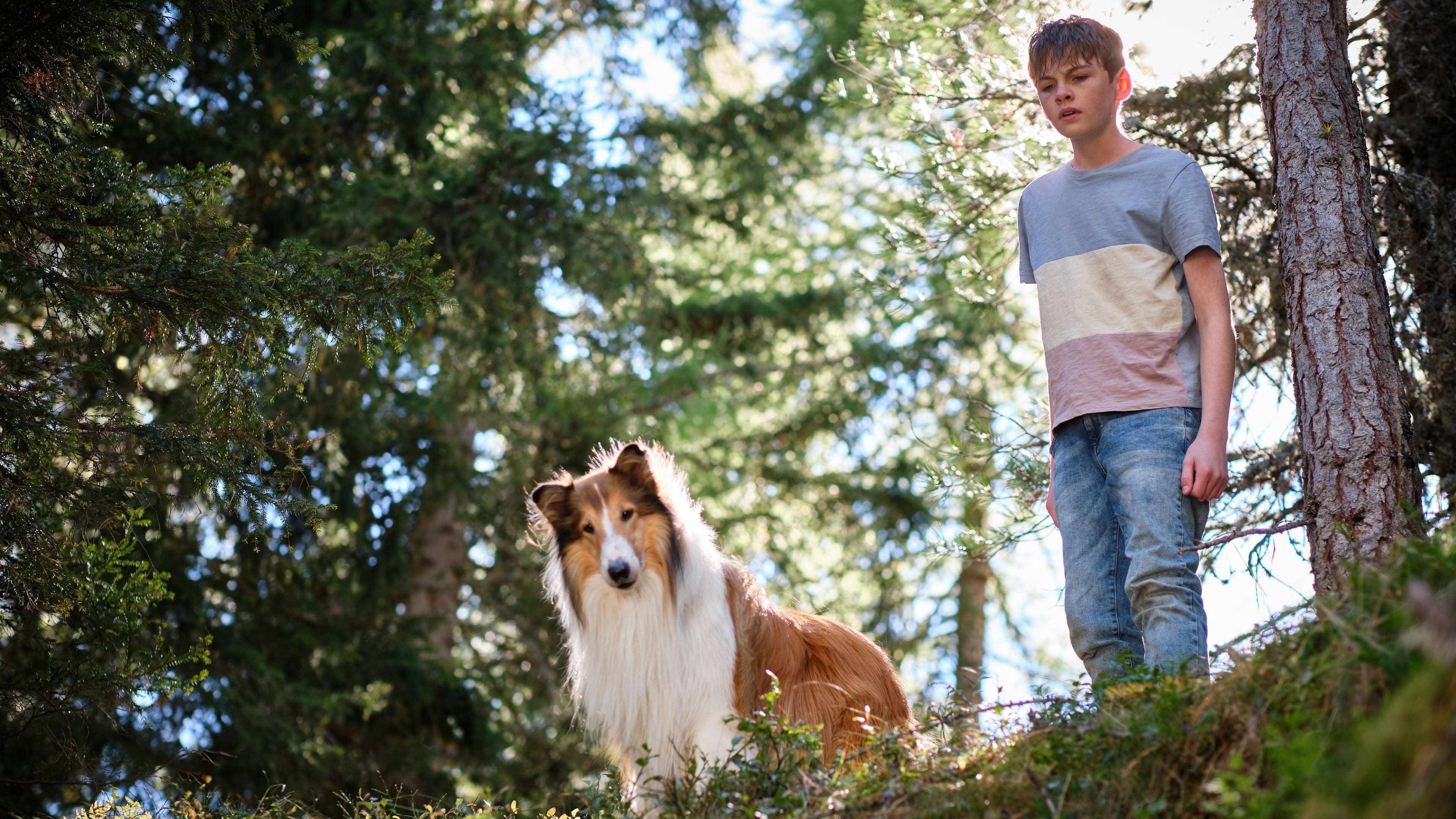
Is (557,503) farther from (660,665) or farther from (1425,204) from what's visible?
(1425,204)

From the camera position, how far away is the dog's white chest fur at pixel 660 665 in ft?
13.6

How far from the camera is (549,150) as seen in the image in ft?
26.3

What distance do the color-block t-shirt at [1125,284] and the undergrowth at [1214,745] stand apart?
81cm

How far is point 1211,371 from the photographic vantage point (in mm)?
2982

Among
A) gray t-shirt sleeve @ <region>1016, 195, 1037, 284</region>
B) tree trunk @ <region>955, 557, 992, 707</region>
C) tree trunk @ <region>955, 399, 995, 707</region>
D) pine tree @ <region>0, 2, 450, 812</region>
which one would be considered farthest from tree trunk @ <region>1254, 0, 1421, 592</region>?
tree trunk @ <region>955, 557, 992, 707</region>

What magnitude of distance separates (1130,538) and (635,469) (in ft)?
7.08

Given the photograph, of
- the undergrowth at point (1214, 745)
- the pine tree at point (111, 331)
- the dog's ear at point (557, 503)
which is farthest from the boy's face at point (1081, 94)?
the dog's ear at point (557, 503)

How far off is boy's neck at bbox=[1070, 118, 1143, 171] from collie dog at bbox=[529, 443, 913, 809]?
83.2 inches

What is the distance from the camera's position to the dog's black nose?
4.23 m

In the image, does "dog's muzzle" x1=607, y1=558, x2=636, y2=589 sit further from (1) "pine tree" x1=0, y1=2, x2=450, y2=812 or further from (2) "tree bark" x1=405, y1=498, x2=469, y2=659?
(2) "tree bark" x1=405, y1=498, x2=469, y2=659

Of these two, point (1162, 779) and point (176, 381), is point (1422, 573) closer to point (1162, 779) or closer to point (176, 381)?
point (1162, 779)

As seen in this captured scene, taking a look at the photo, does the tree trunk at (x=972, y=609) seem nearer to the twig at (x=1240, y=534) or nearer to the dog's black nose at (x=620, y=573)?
the dog's black nose at (x=620, y=573)

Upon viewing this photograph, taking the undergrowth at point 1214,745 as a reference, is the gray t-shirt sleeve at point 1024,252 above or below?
above

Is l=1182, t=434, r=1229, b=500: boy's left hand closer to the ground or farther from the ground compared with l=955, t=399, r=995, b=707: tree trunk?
closer to the ground
